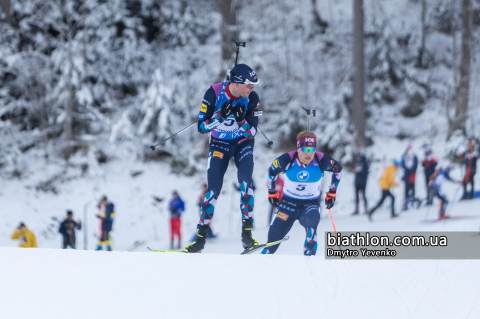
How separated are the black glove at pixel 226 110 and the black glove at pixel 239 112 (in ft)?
0.19

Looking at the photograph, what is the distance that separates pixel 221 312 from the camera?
3334 mm

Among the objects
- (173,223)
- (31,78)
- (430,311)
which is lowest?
(173,223)

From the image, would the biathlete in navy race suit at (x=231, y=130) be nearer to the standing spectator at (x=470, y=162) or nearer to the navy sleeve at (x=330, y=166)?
the navy sleeve at (x=330, y=166)

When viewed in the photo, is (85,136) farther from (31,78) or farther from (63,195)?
(31,78)

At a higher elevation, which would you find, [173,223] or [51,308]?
[51,308]

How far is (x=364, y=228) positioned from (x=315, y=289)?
607cm

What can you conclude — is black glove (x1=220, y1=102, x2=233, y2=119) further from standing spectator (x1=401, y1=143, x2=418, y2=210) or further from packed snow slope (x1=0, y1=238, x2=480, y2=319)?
standing spectator (x1=401, y1=143, x2=418, y2=210)

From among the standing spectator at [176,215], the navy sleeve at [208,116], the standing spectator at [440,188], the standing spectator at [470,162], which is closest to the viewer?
the navy sleeve at [208,116]

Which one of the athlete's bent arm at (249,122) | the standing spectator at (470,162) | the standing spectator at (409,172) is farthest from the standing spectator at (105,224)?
the standing spectator at (470,162)

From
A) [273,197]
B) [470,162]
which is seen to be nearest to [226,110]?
[273,197]

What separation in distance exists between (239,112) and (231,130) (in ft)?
1.00

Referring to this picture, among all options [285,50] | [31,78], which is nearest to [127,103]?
[31,78]

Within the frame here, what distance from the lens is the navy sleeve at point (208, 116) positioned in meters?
4.21

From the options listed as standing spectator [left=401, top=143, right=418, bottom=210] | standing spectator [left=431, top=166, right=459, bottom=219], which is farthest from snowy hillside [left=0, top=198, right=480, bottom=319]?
standing spectator [left=401, top=143, right=418, bottom=210]
